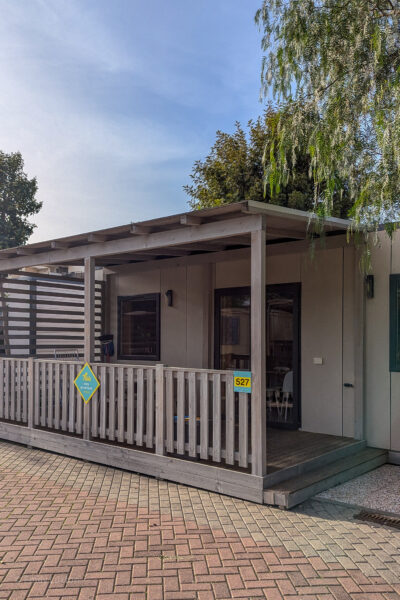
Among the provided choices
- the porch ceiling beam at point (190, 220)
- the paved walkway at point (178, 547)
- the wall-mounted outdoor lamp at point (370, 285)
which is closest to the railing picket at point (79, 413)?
the paved walkway at point (178, 547)

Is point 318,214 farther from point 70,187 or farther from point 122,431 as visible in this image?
point 70,187

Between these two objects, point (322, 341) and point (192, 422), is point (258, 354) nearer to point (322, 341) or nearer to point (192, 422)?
point (192, 422)

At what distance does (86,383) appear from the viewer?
18.9ft

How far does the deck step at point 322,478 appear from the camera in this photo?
4.14 m

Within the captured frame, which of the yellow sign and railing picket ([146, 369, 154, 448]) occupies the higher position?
the yellow sign

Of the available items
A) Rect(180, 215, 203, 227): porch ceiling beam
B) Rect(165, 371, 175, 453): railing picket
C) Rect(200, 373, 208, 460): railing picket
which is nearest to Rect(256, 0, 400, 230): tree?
Rect(180, 215, 203, 227): porch ceiling beam

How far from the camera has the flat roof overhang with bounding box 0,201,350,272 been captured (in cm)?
440

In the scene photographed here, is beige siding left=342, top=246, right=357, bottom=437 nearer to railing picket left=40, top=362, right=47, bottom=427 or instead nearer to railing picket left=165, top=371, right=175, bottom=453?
railing picket left=165, top=371, right=175, bottom=453

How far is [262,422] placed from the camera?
4266 mm

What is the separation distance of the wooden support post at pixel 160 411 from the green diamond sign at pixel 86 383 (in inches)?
35.6

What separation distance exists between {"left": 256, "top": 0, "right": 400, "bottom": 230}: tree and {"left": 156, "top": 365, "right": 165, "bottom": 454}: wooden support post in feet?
7.47

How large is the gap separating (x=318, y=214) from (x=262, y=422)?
1.98m

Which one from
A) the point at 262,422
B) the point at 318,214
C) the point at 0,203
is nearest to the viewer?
the point at 262,422

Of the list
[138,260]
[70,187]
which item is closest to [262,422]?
[138,260]
